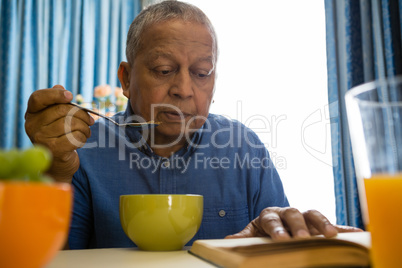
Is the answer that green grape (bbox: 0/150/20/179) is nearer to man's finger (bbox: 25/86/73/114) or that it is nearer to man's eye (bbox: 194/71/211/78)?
man's finger (bbox: 25/86/73/114)

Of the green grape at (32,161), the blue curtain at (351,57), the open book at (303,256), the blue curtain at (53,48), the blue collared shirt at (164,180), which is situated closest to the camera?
the green grape at (32,161)

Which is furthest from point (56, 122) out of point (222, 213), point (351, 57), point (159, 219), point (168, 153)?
point (351, 57)

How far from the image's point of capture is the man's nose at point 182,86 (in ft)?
3.85

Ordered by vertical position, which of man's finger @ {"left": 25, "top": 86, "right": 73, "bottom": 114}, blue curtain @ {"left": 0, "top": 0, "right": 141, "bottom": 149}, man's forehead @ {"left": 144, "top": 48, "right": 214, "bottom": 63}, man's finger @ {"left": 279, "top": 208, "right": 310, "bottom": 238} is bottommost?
man's finger @ {"left": 279, "top": 208, "right": 310, "bottom": 238}

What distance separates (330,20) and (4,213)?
217 centimetres

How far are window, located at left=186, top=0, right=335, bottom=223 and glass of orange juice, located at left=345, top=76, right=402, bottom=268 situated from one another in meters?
1.88

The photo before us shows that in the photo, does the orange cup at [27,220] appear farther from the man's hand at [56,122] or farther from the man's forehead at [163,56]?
the man's forehead at [163,56]

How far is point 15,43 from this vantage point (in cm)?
337

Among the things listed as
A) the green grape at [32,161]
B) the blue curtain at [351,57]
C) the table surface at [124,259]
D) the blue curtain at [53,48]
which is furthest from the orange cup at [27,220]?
the blue curtain at [53,48]

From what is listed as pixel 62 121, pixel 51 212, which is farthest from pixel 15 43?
pixel 51 212

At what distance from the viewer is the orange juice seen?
0.34 m

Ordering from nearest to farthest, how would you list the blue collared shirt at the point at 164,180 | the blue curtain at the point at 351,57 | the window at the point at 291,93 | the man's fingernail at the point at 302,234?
the man's fingernail at the point at 302,234 < the blue collared shirt at the point at 164,180 < the blue curtain at the point at 351,57 < the window at the point at 291,93

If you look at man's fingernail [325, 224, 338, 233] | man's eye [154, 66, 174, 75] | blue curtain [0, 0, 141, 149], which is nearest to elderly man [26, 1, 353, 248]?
man's eye [154, 66, 174, 75]

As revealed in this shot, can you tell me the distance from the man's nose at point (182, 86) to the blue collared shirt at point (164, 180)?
20 cm
